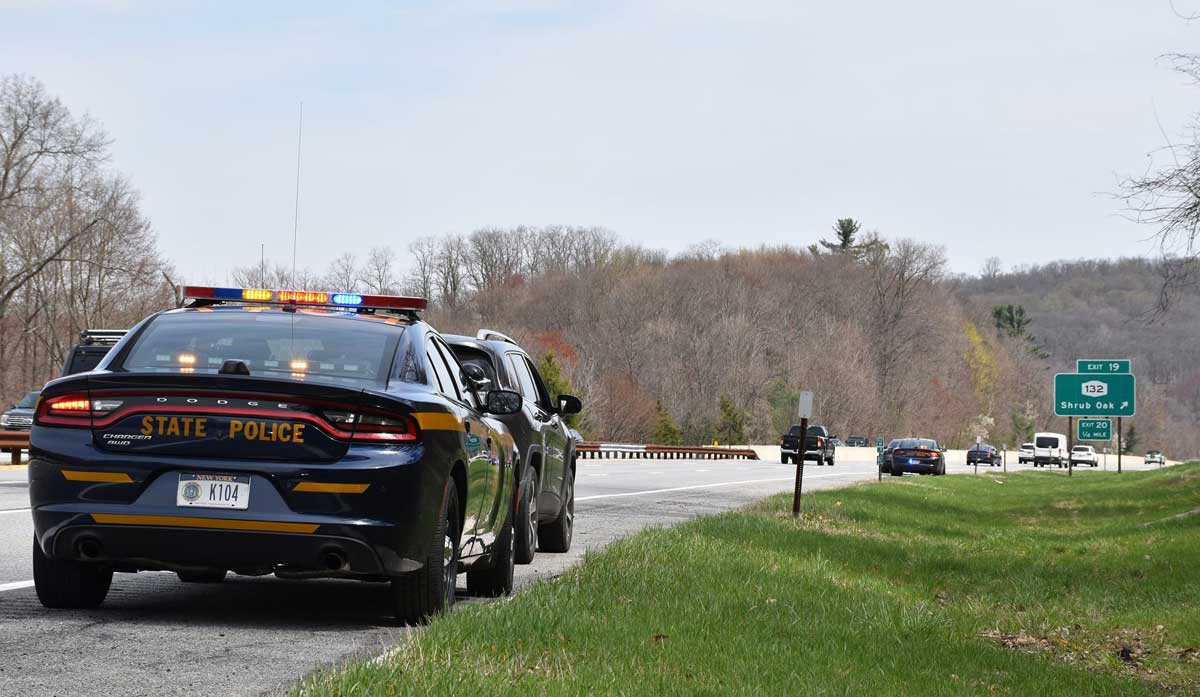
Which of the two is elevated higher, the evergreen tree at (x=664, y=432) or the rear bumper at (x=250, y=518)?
the evergreen tree at (x=664, y=432)

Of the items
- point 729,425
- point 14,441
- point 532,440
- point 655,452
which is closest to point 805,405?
point 532,440

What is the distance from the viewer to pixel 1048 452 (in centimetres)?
9425

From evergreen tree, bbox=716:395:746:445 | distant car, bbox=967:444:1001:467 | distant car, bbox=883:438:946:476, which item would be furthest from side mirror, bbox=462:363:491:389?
evergreen tree, bbox=716:395:746:445

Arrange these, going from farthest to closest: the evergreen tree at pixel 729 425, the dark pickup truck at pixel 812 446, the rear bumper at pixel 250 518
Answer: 1. the evergreen tree at pixel 729 425
2. the dark pickup truck at pixel 812 446
3. the rear bumper at pixel 250 518

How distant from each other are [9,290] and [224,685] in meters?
59.1

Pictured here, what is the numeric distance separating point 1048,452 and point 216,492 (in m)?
91.8

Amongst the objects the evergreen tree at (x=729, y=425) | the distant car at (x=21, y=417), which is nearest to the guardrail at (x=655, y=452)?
the evergreen tree at (x=729, y=425)

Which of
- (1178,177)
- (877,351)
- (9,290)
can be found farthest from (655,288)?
(1178,177)

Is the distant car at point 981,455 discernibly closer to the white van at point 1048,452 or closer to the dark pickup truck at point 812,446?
the white van at point 1048,452

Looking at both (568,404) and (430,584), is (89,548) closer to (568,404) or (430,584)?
(430,584)

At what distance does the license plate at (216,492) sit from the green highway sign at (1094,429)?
5522 centimetres

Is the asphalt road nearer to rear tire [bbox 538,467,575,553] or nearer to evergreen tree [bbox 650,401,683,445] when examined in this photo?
rear tire [bbox 538,467,575,553]

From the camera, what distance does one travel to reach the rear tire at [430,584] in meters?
7.92

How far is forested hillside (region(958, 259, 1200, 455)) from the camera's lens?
520 ft
